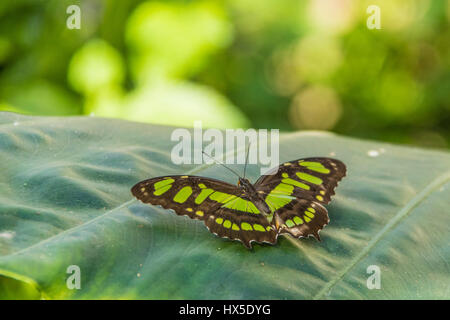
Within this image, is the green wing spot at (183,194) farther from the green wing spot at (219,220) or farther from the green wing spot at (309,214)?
the green wing spot at (309,214)

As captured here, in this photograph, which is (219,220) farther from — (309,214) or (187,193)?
(309,214)

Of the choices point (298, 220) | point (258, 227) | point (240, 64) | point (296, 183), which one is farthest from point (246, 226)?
point (240, 64)

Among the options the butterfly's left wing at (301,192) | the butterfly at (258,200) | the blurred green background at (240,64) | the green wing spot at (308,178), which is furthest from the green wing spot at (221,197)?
the blurred green background at (240,64)

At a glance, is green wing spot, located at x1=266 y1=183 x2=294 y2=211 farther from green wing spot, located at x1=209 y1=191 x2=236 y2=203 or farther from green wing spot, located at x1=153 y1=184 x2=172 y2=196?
green wing spot, located at x1=153 y1=184 x2=172 y2=196

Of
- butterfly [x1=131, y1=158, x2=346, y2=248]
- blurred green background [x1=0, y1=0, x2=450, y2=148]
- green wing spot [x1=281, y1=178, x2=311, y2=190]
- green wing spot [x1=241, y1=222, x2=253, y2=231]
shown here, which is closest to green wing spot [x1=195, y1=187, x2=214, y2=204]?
butterfly [x1=131, y1=158, x2=346, y2=248]

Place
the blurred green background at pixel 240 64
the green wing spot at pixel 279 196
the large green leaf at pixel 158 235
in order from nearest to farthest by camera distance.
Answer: the large green leaf at pixel 158 235, the green wing spot at pixel 279 196, the blurred green background at pixel 240 64

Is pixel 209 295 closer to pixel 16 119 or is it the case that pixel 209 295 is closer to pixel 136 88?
pixel 16 119
